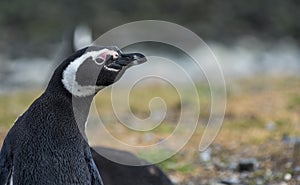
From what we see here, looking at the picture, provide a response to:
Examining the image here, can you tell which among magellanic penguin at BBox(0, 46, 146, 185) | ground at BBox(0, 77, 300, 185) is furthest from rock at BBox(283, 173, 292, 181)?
magellanic penguin at BBox(0, 46, 146, 185)

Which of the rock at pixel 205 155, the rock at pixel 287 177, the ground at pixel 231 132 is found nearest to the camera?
the rock at pixel 287 177

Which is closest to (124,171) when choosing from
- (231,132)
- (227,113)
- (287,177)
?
(287,177)

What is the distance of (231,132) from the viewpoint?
8188mm

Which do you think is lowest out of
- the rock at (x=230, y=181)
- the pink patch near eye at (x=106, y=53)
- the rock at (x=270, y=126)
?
the rock at (x=230, y=181)

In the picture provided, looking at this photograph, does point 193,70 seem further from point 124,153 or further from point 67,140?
point 67,140

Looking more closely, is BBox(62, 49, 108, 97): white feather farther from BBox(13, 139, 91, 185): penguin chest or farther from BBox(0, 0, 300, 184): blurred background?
BBox(0, 0, 300, 184): blurred background

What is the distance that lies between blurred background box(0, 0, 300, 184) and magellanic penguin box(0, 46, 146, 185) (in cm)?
278

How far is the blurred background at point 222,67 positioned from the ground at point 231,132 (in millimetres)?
11

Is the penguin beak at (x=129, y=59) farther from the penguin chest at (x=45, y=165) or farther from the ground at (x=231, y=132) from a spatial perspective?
the ground at (x=231, y=132)

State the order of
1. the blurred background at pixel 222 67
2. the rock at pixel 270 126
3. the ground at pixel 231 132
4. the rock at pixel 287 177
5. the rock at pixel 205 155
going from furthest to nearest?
the rock at pixel 270 126 → the rock at pixel 205 155 → the blurred background at pixel 222 67 → the ground at pixel 231 132 → the rock at pixel 287 177

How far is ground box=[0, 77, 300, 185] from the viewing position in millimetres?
6316

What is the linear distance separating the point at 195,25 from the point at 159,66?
1092 centimetres

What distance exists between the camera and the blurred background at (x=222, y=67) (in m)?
6.71

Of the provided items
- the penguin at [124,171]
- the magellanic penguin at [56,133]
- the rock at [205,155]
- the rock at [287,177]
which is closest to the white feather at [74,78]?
the magellanic penguin at [56,133]
